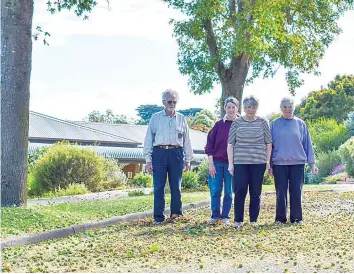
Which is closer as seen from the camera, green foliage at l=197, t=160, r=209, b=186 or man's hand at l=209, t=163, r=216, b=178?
man's hand at l=209, t=163, r=216, b=178

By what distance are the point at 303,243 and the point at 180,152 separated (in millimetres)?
3243

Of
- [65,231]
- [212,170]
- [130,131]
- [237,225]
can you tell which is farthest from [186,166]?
[130,131]

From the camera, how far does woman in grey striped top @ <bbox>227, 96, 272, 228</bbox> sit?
38.0 feet

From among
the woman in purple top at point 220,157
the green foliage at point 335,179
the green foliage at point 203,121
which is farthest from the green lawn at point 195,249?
the green foliage at point 203,121

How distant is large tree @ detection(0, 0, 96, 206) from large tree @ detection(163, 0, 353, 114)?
852cm

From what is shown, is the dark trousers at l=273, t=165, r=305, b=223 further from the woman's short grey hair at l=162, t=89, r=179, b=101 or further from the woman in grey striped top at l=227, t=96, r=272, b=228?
the woman's short grey hair at l=162, t=89, r=179, b=101

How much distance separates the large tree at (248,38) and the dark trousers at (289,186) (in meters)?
9.08

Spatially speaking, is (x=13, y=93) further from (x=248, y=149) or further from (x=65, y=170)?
(x=65, y=170)

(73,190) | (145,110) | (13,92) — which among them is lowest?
(73,190)

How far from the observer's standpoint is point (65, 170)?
25188 millimetres

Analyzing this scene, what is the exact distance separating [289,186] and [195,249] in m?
3.38

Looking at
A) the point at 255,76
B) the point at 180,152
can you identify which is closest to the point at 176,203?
the point at 180,152

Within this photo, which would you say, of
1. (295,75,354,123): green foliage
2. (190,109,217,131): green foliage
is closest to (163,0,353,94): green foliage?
(295,75,354,123): green foliage

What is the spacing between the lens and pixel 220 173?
475 inches
